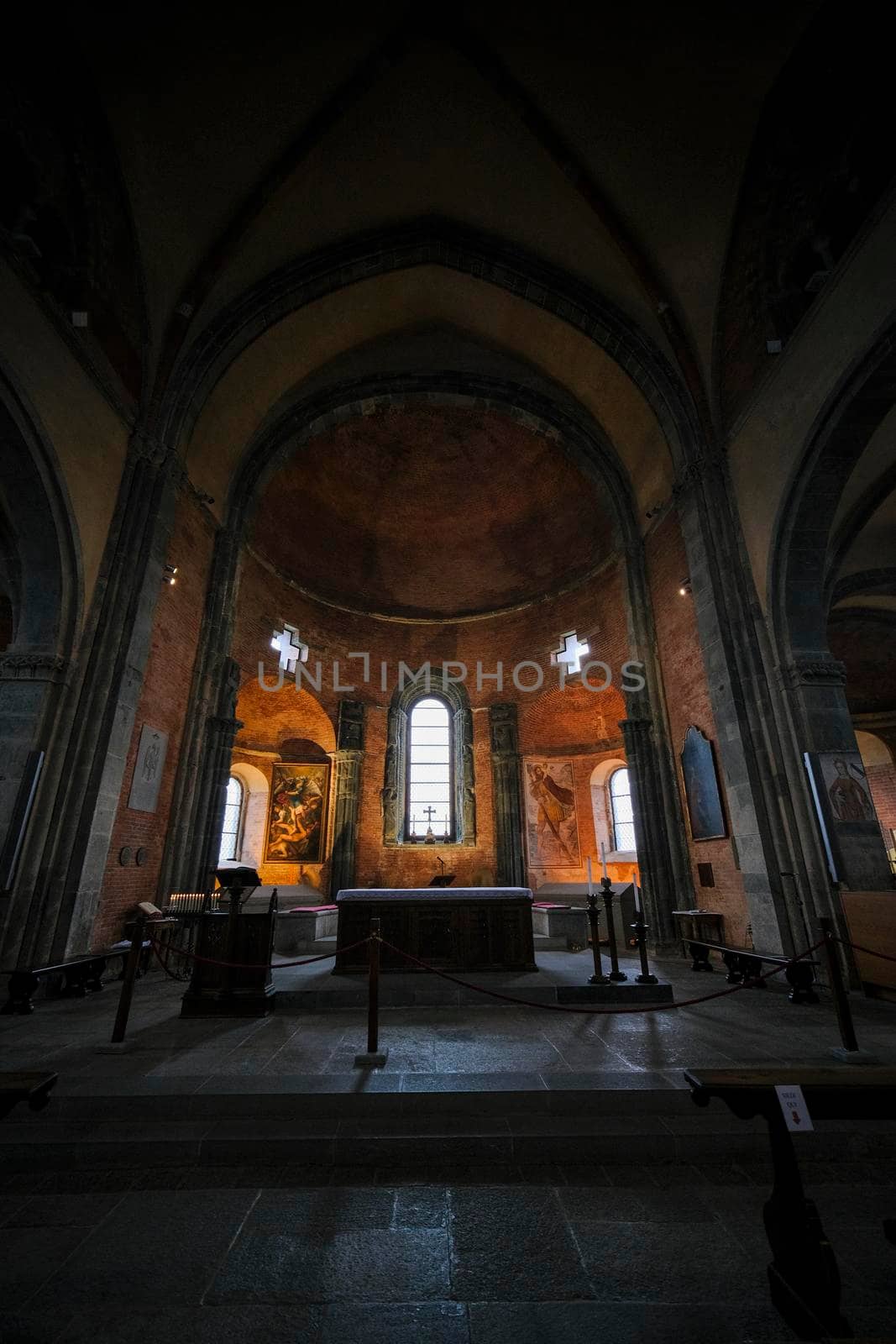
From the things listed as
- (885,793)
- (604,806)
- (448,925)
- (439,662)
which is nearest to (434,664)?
(439,662)

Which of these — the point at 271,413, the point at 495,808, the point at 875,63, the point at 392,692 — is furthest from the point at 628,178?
the point at 495,808

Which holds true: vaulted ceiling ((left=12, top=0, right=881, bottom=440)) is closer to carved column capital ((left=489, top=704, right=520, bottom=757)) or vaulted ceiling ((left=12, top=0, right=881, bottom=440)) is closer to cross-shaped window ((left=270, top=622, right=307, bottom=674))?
cross-shaped window ((left=270, top=622, right=307, bottom=674))

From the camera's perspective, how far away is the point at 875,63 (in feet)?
21.9

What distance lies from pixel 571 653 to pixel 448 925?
8.68 meters

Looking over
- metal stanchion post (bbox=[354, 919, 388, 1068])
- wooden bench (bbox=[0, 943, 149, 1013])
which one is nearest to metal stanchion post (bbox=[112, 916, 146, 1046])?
wooden bench (bbox=[0, 943, 149, 1013])

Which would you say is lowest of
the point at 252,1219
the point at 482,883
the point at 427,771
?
the point at 252,1219

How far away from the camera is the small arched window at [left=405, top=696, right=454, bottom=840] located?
1520cm

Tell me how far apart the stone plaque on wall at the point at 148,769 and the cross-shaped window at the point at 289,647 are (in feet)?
16.6


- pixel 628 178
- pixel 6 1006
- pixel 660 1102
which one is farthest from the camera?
pixel 628 178

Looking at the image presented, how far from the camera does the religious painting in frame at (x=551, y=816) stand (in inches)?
561

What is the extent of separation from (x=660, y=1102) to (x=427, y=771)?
486 inches

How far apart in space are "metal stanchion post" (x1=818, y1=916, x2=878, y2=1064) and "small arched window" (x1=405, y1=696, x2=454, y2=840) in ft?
36.6

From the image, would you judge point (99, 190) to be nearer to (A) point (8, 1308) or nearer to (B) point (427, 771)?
(A) point (8, 1308)

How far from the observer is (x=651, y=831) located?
10352 mm
